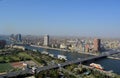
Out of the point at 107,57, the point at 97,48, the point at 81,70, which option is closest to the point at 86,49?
the point at 97,48

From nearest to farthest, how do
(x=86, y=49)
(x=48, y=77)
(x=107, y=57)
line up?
(x=48, y=77) < (x=107, y=57) < (x=86, y=49)

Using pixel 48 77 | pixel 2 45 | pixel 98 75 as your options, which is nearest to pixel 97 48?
pixel 2 45

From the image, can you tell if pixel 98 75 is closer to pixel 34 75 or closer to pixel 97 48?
pixel 34 75

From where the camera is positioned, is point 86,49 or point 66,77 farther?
point 86,49

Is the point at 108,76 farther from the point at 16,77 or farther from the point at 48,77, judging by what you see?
the point at 16,77

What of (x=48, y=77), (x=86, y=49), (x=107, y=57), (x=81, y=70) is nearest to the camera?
(x=48, y=77)

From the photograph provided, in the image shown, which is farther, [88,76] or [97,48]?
[97,48]

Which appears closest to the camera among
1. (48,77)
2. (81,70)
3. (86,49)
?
(48,77)

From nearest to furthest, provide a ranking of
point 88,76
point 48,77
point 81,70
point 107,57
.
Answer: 1. point 48,77
2. point 88,76
3. point 81,70
4. point 107,57
